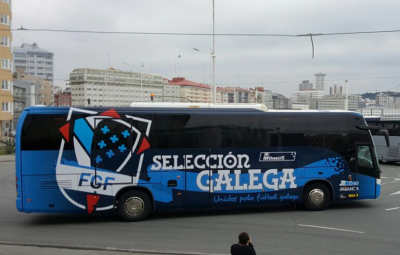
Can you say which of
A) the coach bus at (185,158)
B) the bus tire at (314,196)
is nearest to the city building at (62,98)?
the coach bus at (185,158)

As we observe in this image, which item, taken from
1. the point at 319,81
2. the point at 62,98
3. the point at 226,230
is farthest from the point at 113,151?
the point at 319,81

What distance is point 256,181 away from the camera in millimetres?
10461

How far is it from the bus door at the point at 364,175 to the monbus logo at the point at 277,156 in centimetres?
205

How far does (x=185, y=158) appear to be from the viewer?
9.94 meters

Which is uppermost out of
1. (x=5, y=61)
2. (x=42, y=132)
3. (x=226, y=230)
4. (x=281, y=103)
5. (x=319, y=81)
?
(x=319, y=81)

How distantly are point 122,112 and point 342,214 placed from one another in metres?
7.05

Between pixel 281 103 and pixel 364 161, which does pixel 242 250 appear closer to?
pixel 364 161

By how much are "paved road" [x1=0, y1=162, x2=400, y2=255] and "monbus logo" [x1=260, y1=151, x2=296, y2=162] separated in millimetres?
1641

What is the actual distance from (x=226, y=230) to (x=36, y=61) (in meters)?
193

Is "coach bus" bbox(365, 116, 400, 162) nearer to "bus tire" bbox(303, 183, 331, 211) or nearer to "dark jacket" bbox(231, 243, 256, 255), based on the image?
"bus tire" bbox(303, 183, 331, 211)

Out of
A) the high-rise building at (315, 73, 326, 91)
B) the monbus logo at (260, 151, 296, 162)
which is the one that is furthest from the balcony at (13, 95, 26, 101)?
the high-rise building at (315, 73, 326, 91)

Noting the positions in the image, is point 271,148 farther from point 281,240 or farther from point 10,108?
point 10,108

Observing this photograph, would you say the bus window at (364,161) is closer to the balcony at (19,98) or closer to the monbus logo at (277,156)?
the monbus logo at (277,156)

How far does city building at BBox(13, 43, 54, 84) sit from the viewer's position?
176 meters
